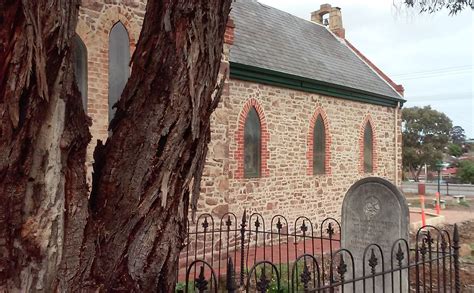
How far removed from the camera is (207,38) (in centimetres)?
231

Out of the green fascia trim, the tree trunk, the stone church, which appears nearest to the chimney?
the stone church

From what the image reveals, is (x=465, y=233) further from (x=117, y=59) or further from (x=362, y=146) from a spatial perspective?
(x=117, y=59)

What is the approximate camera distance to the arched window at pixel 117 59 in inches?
297

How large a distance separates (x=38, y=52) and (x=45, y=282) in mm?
995

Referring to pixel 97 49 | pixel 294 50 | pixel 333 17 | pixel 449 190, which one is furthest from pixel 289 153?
pixel 449 190

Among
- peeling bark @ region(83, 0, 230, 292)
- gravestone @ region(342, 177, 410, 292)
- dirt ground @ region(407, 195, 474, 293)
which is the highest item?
peeling bark @ region(83, 0, 230, 292)

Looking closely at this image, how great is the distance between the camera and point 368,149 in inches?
641

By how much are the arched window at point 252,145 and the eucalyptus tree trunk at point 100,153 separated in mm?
9039

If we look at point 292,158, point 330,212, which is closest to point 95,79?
point 292,158

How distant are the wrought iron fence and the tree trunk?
1.31m

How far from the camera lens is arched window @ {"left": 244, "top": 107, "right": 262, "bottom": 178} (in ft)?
37.6

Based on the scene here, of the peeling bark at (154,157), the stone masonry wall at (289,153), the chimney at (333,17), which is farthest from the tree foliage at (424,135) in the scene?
the peeling bark at (154,157)

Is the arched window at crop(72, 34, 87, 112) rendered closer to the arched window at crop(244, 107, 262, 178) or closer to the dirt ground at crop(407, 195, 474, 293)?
the arched window at crop(244, 107, 262, 178)

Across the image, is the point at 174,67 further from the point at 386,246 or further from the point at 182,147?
the point at 386,246
